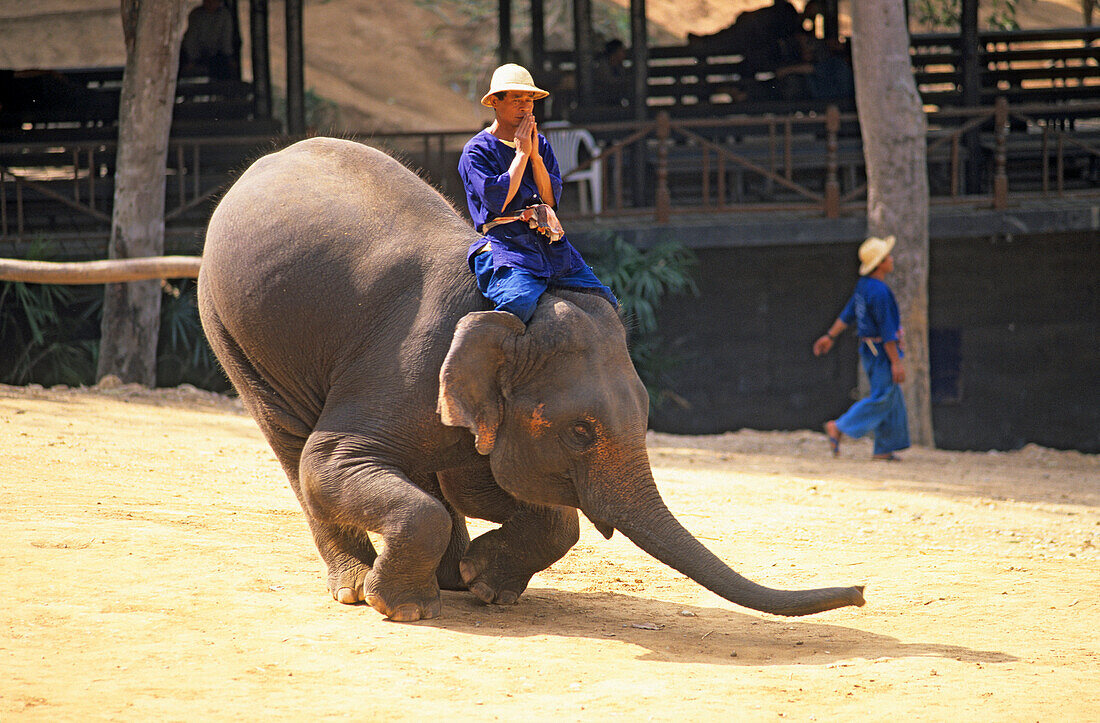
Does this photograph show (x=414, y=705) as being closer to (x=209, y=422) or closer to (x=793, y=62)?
(x=209, y=422)

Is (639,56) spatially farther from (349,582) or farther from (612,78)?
(349,582)

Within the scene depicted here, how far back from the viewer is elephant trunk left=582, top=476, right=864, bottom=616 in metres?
4.08

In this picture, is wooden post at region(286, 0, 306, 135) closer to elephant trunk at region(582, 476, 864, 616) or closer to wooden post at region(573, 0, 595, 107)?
wooden post at region(573, 0, 595, 107)

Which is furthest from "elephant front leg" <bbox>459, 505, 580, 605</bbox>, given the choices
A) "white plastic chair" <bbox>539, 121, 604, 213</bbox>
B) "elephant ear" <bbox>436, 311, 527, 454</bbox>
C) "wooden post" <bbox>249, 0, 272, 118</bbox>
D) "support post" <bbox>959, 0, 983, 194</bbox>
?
"wooden post" <bbox>249, 0, 272, 118</bbox>

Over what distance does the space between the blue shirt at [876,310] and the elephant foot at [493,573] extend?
5927mm

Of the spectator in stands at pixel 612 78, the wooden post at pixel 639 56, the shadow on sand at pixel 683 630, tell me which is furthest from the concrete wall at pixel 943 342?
the shadow on sand at pixel 683 630

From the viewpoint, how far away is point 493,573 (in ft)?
15.9

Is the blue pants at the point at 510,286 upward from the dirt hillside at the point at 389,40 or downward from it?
downward

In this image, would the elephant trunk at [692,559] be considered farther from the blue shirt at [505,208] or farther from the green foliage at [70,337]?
the green foliage at [70,337]

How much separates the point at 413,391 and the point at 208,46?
12349mm

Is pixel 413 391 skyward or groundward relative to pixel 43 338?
skyward

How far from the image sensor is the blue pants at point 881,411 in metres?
10.1

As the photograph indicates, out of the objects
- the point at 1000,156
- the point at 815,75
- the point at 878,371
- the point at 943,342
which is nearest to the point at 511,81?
the point at 878,371

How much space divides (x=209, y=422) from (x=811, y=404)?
7437 millimetres
